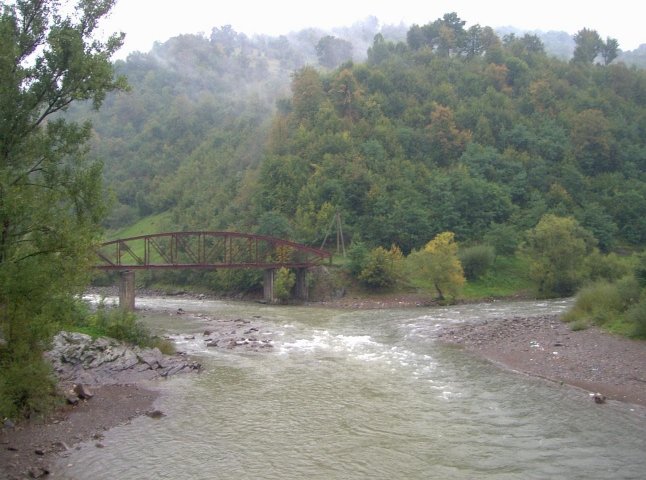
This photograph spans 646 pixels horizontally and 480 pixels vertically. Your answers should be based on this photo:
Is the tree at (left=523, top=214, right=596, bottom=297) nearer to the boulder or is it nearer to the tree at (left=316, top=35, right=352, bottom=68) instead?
the boulder

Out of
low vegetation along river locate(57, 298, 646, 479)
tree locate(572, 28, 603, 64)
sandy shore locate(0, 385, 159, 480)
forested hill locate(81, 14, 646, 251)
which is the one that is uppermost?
tree locate(572, 28, 603, 64)

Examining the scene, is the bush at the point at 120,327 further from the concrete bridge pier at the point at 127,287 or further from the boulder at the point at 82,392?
the concrete bridge pier at the point at 127,287

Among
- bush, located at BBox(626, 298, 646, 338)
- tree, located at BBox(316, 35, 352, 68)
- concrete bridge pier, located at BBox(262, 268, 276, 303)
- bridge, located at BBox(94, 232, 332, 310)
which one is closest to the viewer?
bush, located at BBox(626, 298, 646, 338)

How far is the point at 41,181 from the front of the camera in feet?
56.0

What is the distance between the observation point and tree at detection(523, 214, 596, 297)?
6166 cm

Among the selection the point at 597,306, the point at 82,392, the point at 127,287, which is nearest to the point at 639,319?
the point at 597,306

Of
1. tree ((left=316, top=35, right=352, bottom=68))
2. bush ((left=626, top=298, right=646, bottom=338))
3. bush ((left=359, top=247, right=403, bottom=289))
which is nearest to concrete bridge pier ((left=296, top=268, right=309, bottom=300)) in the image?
bush ((left=359, top=247, right=403, bottom=289))

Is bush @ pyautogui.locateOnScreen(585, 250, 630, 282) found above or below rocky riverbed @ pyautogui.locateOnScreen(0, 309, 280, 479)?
above

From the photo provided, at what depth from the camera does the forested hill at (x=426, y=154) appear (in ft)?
281

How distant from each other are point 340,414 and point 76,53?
1427 cm

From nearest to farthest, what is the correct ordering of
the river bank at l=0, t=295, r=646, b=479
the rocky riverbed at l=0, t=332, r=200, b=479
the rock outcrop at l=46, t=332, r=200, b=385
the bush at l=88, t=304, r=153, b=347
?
1. the rocky riverbed at l=0, t=332, r=200, b=479
2. the river bank at l=0, t=295, r=646, b=479
3. the rock outcrop at l=46, t=332, r=200, b=385
4. the bush at l=88, t=304, r=153, b=347

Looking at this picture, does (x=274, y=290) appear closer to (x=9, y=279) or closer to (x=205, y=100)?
(x=9, y=279)

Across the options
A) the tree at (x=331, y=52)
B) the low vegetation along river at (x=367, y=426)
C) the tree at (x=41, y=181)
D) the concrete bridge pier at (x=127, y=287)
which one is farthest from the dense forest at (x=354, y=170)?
the tree at (x=331, y=52)

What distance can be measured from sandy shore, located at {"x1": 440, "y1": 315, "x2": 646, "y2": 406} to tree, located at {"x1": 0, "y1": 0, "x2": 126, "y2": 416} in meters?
19.1
